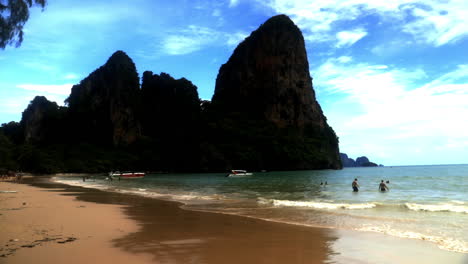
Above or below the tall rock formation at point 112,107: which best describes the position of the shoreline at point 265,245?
below

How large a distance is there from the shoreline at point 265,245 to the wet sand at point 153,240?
0.07 feet

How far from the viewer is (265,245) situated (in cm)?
897

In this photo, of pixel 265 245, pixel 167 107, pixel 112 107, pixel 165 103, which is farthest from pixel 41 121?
pixel 265 245

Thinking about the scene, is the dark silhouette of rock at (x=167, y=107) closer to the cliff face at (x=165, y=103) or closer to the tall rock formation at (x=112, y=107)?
the cliff face at (x=165, y=103)

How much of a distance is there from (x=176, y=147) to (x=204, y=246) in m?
121

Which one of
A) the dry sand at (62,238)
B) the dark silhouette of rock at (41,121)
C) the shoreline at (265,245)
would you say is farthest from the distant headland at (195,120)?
the shoreline at (265,245)

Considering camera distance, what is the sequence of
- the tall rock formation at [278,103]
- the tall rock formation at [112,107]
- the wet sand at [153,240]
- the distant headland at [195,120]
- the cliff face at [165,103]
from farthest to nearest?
1. the cliff face at [165,103]
2. the tall rock formation at [112,107]
3. the tall rock formation at [278,103]
4. the distant headland at [195,120]
5. the wet sand at [153,240]

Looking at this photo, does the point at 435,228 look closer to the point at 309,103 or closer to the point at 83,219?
the point at 83,219

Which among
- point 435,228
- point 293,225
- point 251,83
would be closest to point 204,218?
point 293,225

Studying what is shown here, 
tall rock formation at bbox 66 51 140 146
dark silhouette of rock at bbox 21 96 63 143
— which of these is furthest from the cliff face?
dark silhouette of rock at bbox 21 96 63 143

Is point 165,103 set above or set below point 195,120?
above

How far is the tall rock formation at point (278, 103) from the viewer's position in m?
128

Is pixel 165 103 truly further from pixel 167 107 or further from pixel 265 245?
pixel 265 245

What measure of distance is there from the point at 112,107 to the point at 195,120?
31.1 metres
